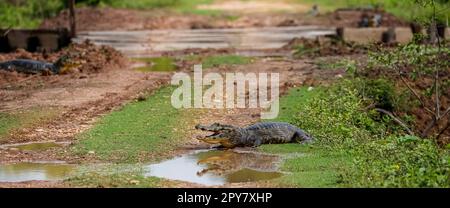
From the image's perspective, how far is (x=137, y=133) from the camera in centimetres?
1373

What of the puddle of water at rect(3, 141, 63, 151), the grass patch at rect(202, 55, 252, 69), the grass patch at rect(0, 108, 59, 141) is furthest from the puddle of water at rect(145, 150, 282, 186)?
the grass patch at rect(202, 55, 252, 69)

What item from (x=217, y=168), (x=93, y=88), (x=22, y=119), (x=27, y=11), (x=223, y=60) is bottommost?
(x=27, y=11)

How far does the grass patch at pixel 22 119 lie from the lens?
14.3 metres

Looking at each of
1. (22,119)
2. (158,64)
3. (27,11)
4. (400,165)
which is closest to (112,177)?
(400,165)

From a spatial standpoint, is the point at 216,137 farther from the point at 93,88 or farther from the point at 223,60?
the point at 223,60

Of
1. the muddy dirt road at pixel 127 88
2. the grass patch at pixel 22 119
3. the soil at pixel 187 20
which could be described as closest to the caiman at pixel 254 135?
the muddy dirt road at pixel 127 88

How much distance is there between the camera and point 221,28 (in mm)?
36562

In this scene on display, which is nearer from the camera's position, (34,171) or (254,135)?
(34,171)

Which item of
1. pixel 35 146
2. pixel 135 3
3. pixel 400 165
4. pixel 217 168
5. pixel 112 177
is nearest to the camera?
pixel 112 177

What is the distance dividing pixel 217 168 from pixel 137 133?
251 centimetres

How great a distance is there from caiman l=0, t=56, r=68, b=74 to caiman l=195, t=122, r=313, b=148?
931 cm
